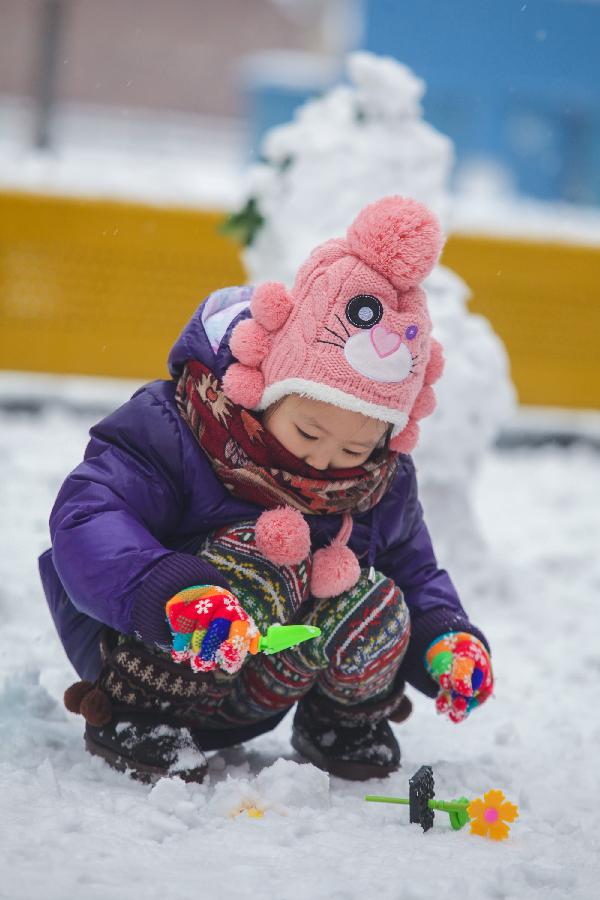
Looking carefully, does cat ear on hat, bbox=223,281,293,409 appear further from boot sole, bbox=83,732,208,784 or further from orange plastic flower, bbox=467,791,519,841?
orange plastic flower, bbox=467,791,519,841

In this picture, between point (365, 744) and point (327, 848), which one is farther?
point (365, 744)

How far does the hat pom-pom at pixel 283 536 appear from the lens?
1.87 meters

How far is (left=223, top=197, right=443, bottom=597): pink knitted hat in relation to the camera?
183 centimetres

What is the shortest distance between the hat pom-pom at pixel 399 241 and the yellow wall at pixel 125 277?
4013 mm

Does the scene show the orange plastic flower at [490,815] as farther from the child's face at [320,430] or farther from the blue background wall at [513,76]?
the blue background wall at [513,76]

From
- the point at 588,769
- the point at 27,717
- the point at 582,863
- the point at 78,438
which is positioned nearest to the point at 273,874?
the point at 582,863

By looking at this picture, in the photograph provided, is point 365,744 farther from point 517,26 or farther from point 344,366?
point 517,26

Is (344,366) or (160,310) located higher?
(160,310)

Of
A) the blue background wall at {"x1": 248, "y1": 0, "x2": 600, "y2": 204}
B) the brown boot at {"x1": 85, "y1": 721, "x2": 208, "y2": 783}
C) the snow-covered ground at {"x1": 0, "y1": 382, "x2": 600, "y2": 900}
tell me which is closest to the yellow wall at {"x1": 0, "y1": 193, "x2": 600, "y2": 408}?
the snow-covered ground at {"x1": 0, "y1": 382, "x2": 600, "y2": 900}

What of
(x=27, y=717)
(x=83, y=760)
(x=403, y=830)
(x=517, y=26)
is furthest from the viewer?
(x=517, y=26)

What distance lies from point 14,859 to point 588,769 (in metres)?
1.24

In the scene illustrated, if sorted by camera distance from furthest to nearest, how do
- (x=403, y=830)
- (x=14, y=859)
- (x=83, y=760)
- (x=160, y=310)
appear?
(x=160, y=310)
(x=83, y=760)
(x=403, y=830)
(x=14, y=859)

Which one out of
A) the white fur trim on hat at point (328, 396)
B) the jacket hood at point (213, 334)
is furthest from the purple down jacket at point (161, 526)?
the white fur trim on hat at point (328, 396)

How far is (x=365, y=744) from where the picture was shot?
2.09 meters
